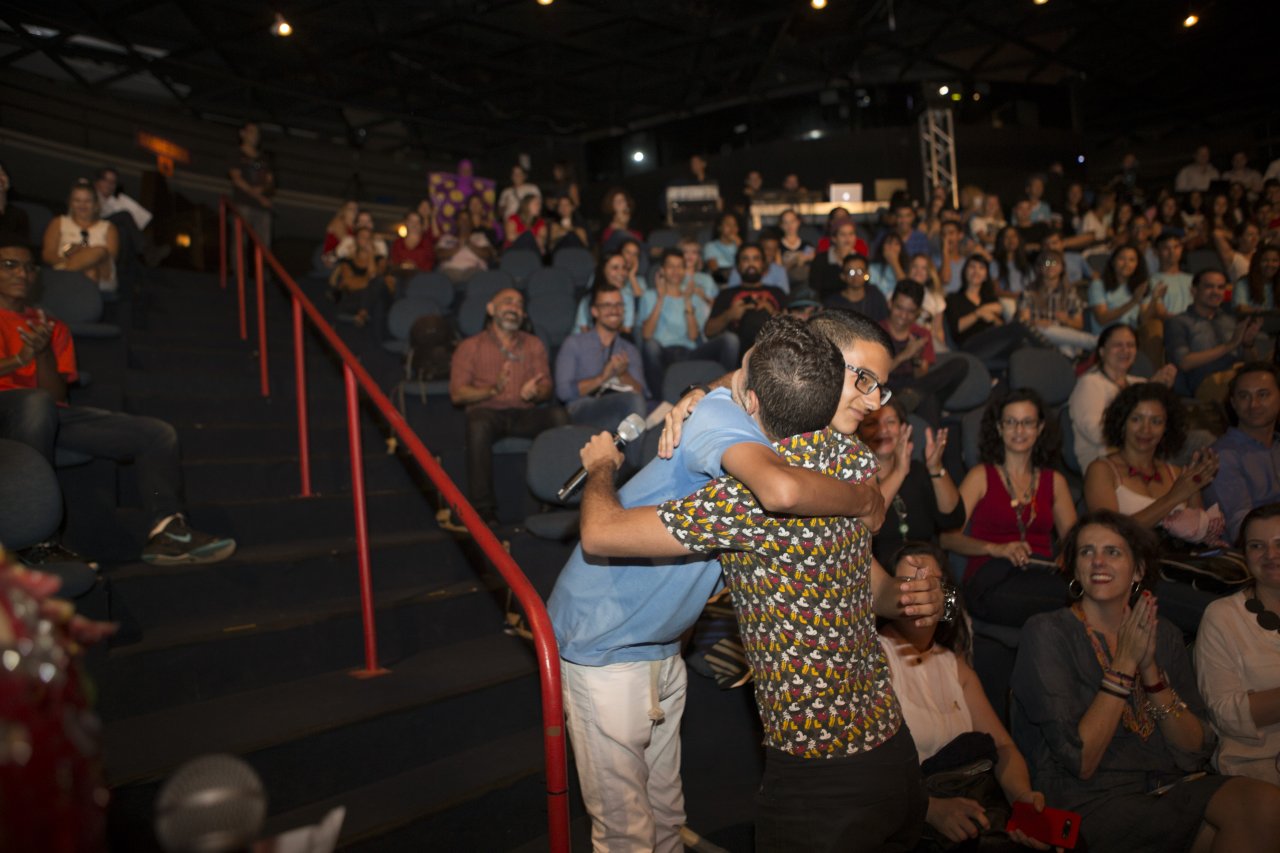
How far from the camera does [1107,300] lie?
6.37 m

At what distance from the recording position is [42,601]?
0.63 m

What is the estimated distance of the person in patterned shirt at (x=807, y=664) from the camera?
4.72 feet

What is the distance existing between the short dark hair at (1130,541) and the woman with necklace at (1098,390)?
1.44 metres

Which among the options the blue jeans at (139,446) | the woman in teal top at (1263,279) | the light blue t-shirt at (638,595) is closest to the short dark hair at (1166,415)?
the light blue t-shirt at (638,595)

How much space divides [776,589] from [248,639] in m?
1.97

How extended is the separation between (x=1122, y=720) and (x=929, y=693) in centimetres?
55

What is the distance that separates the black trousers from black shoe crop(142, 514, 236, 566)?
229 centimetres

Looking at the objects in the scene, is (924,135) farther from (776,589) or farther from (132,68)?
(776,589)

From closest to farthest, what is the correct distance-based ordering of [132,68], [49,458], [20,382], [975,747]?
[975,747]
[49,458]
[20,382]
[132,68]

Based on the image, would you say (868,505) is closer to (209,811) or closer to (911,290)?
(209,811)

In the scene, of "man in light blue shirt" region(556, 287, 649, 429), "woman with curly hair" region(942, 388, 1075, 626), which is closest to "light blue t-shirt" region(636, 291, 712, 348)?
"man in light blue shirt" region(556, 287, 649, 429)

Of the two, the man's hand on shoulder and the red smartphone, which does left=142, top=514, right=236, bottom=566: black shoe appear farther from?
the red smartphone

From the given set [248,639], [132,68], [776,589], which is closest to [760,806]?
[776,589]

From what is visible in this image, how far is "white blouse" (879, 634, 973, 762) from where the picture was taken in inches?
94.1
